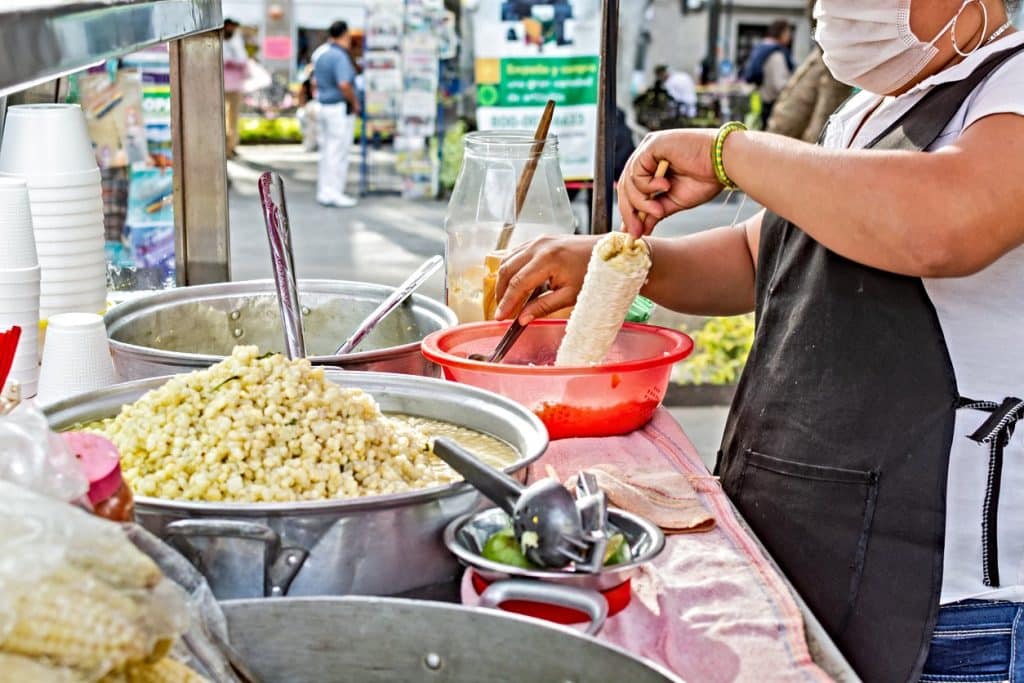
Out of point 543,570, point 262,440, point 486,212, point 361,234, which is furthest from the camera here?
point 361,234

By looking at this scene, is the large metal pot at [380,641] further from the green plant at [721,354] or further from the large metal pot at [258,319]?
the green plant at [721,354]

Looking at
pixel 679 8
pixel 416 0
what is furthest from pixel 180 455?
pixel 679 8

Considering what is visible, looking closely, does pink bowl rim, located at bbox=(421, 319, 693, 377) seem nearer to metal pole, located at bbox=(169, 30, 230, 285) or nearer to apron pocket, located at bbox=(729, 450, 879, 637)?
apron pocket, located at bbox=(729, 450, 879, 637)

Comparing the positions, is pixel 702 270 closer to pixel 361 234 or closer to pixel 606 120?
pixel 606 120

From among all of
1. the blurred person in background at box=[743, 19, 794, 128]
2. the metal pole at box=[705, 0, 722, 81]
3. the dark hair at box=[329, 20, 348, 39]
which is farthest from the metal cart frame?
the metal pole at box=[705, 0, 722, 81]

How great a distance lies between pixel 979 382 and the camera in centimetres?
175

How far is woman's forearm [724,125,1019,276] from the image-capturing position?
1.60 metres

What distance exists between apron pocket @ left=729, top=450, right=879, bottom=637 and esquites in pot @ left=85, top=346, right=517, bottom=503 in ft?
2.47

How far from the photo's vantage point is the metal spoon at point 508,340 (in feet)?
6.86

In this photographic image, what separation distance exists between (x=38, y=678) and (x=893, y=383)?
143cm

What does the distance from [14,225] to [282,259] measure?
1.51 feet

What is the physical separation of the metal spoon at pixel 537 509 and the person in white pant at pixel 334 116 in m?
11.3

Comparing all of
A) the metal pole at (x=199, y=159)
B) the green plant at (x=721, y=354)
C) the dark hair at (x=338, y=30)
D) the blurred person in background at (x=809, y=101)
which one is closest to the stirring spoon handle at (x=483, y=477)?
the metal pole at (x=199, y=159)

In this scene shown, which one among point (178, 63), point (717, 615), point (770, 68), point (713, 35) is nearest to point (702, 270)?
point (717, 615)
